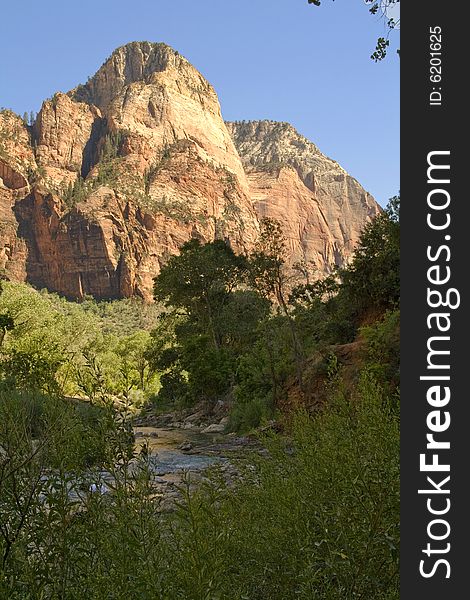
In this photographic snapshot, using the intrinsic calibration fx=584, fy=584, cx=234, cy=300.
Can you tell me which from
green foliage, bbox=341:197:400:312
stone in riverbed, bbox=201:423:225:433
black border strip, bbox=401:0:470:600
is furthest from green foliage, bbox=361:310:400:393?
black border strip, bbox=401:0:470:600

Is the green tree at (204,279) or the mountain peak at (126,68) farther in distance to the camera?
the mountain peak at (126,68)

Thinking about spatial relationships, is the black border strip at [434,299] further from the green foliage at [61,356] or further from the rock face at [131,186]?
the rock face at [131,186]

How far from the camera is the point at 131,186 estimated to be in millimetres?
125875

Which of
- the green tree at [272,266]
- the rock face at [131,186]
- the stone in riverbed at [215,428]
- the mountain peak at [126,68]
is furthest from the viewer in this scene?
the mountain peak at [126,68]

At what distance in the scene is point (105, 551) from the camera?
208cm

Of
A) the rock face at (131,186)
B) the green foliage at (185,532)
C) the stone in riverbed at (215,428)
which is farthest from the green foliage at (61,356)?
the rock face at (131,186)

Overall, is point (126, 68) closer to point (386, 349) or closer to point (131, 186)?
point (131, 186)

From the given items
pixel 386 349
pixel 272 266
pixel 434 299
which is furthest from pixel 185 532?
pixel 272 266

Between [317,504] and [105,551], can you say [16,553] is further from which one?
[317,504]

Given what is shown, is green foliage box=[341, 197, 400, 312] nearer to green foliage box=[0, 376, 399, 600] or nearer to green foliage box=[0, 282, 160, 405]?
green foliage box=[0, 282, 160, 405]

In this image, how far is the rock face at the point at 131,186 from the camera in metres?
118

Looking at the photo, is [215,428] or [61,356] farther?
[61,356]

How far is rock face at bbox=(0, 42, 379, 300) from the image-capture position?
11819cm

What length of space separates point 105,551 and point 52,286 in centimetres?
12221
